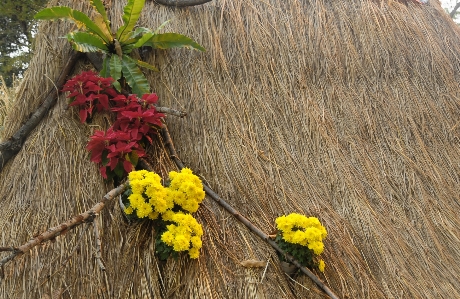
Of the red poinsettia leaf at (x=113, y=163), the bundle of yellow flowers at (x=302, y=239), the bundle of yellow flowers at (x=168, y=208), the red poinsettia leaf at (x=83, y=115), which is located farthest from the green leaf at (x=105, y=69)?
the bundle of yellow flowers at (x=302, y=239)

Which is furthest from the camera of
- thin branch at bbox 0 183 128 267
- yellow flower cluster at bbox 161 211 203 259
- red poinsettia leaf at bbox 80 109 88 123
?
red poinsettia leaf at bbox 80 109 88 123

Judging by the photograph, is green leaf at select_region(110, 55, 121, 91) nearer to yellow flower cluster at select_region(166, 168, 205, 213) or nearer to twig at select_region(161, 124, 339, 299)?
twig at select_region(161, 124, 339, 299)

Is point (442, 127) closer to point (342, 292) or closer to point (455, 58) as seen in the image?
point (455, 58)

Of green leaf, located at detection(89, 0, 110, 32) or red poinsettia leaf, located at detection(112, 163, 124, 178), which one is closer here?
red poinsettia leaf, located at detection(112, 163, 124, 178)

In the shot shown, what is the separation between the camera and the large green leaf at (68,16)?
1.90 meters

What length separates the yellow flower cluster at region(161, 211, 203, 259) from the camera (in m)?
1.42

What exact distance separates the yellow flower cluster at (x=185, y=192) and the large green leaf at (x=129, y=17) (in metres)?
0.96

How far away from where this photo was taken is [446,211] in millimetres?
2088

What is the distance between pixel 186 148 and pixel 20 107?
3.33 ft

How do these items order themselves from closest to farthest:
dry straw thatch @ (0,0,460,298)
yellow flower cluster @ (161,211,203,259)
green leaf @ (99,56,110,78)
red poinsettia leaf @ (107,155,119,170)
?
yellow flower cluster @ (161,211,203,259) → dry straw thatch @ (0,0,460,298) → red poinsettia leaf @ (107,155,119,170) → green leaf @ (99,56,110,78)

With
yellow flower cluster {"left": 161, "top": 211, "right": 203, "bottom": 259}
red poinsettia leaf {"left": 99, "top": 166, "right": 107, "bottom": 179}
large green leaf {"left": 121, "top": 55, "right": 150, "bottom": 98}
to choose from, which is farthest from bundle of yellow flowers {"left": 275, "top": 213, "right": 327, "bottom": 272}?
large green leaf {"left": 121, "top": 55, "right": 150, "bottom": 98}

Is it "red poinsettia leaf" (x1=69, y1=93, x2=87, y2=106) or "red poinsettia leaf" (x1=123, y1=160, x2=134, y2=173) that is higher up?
"red poinsettia leaf" (x1=69, y1=93, x2=87, y2=106)

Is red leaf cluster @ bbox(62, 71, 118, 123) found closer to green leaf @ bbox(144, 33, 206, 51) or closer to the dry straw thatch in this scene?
the dry straw thatch

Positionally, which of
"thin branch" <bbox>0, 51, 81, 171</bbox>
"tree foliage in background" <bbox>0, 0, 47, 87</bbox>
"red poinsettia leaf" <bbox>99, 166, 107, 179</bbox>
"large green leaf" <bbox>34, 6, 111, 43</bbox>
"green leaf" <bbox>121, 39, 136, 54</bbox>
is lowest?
"tree foliage in background" <bbox>0, 0, 47, 87</bbox>
